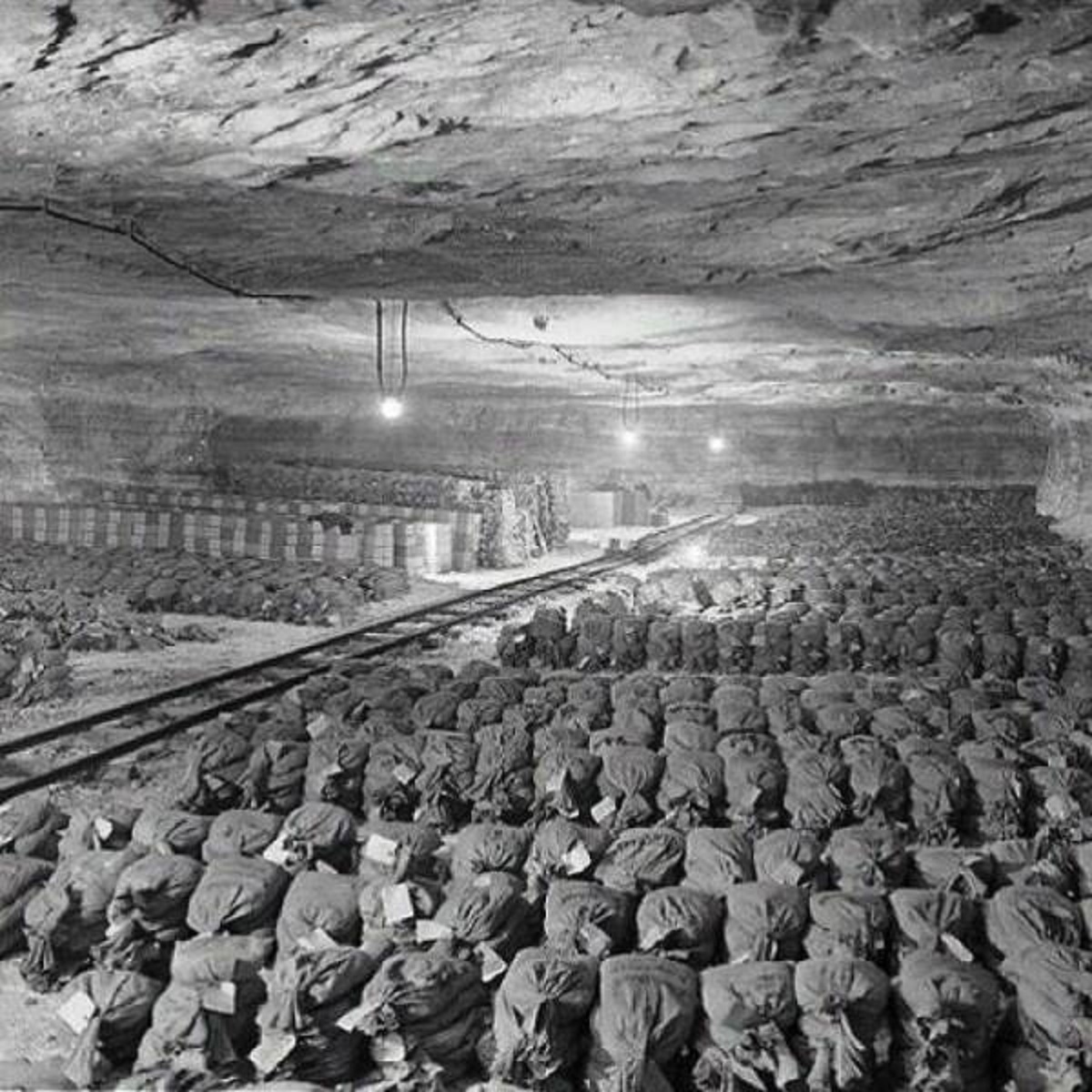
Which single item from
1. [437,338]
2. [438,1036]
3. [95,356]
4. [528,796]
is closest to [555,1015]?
[438,1036]

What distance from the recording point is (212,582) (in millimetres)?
13438

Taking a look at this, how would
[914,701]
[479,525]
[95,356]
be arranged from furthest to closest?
[479,525] → [95,356] → [914,701]

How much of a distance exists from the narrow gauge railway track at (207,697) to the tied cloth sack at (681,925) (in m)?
3.84

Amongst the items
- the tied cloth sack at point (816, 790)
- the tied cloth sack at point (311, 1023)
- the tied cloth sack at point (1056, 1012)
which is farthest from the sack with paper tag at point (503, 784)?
the tied cloth sack at point (1056, 1012)

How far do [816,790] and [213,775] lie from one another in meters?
2.71

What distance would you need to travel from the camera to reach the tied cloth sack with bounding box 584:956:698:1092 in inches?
129

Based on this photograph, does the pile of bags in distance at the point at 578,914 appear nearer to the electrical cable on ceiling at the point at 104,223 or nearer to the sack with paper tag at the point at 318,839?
the sack with paper tag at the point at 318,839

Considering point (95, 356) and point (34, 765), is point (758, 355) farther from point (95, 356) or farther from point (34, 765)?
point (34, 765)

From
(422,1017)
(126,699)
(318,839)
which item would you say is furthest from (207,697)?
(422,1017)

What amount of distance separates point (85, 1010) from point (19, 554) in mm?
13661

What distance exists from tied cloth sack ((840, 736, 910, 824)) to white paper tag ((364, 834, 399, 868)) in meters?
2.09

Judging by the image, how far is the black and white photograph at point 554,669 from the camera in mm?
3475

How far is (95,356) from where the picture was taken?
17.1 meters

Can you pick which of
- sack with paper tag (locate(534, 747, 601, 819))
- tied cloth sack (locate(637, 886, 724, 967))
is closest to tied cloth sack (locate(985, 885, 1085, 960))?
tied cloth sack (locate(637, 886, 724, 967))
